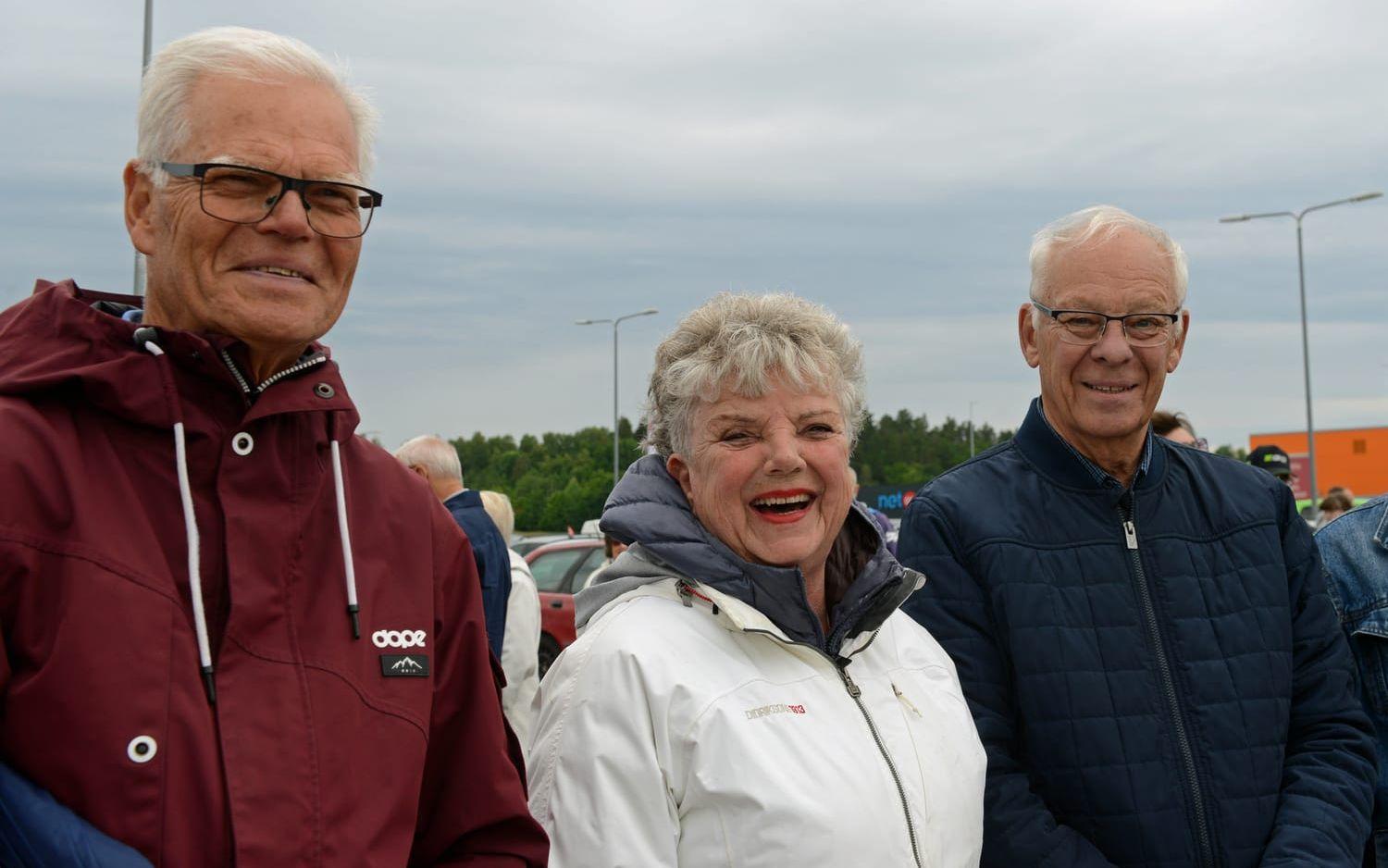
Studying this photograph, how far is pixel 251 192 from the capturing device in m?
1.95

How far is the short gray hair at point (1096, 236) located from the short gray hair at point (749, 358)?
0.66 m

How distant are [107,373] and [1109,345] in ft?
7.24

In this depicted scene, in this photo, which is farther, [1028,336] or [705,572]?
[1028,336]

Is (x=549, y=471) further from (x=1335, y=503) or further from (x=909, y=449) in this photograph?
(x=1335, y=503)

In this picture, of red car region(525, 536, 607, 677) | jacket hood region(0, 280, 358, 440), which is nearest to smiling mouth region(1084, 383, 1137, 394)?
jacket hood region(0, 280, 358, 440)

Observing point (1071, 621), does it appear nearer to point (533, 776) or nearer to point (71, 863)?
point (533, 776)

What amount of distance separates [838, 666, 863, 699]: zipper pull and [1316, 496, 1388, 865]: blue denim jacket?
5.09ft

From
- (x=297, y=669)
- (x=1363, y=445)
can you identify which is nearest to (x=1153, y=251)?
(x=297, y=669)

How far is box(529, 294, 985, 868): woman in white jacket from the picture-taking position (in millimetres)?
2250

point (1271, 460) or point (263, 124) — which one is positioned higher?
point (263, 124)

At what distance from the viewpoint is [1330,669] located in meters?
3.05

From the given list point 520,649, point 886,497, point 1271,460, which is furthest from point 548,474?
point 520,649

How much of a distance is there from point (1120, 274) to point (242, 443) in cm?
209

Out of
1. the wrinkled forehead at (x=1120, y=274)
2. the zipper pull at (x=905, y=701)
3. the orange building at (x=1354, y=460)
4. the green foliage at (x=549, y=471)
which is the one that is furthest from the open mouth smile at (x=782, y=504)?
the orange building at (x=1354, y=460)
